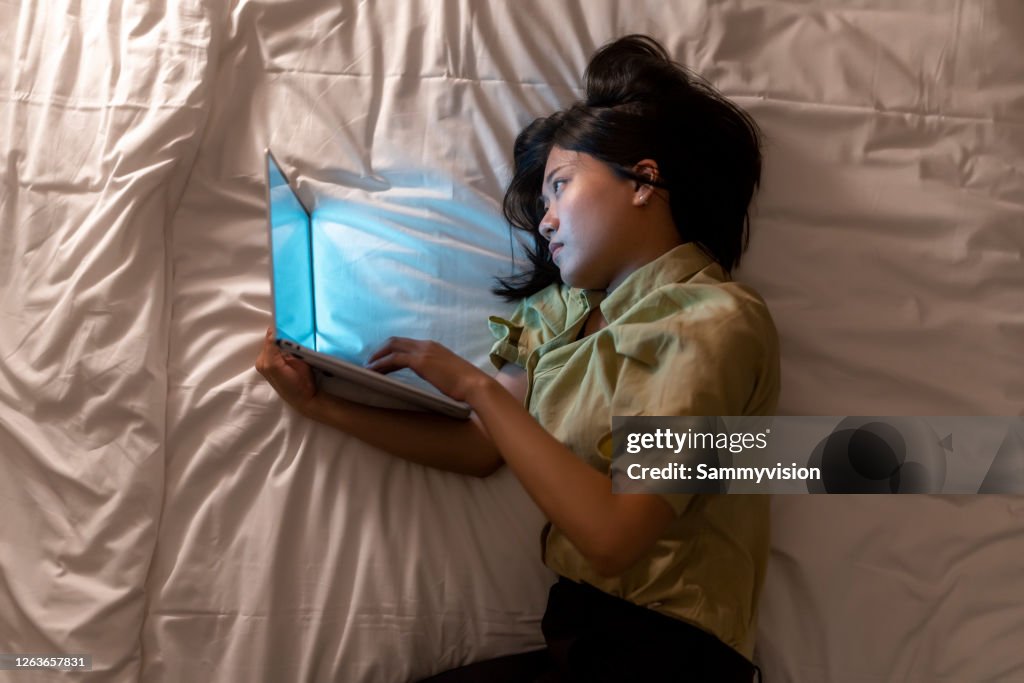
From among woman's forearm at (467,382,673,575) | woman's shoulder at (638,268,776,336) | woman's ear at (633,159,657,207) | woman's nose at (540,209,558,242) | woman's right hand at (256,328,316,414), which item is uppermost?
woman's ear at (633,159,657,207)

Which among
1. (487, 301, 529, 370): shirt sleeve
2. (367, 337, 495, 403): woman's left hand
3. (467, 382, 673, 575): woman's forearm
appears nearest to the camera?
(467, 382, 673, 575): woman's forearm

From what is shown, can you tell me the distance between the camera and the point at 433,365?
3.57 feet

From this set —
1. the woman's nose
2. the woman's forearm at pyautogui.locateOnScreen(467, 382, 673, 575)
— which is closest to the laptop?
the woman's forearm at pyautogui.locateOnScreen(467, 382, 673, 575)

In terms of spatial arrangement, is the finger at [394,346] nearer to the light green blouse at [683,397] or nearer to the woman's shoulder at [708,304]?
the light green blouse at [683,397]

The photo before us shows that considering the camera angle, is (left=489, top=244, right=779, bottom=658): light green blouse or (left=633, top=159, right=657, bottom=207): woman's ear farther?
(left=633, top=159, right=657, bottom=207): woman's ear

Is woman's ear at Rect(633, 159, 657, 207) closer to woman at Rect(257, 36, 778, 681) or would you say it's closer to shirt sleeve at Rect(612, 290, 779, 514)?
woman at Rect(257, 36, 778, 681)

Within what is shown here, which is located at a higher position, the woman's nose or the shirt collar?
the woman's nose

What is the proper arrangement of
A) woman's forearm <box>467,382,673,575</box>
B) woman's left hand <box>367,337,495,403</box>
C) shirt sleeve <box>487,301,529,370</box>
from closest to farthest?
woman's forearm <box>467,382,673,575</box>, woman's left hand <box>367,337,495,403</box>, shirt sleeve <box>487,301,529,370</box>

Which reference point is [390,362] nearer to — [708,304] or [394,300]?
[394,300]

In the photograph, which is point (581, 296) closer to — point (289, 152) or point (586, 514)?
point (586, 514)

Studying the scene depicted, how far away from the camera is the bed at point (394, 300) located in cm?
108

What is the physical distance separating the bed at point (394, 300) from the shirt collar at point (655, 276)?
0.55ft

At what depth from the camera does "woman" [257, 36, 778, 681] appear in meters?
0.96

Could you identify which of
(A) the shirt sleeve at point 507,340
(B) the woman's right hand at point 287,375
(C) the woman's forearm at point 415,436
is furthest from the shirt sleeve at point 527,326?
(B) the woman's right hand at point 287,375
